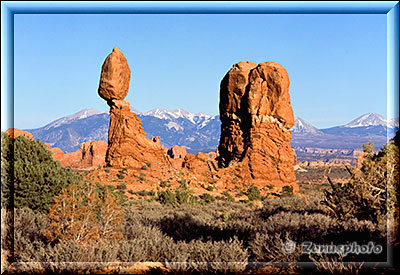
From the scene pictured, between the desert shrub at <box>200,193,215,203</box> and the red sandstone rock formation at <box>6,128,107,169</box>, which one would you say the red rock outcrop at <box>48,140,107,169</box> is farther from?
the desert shrub at <box>200,193,215,203</box>

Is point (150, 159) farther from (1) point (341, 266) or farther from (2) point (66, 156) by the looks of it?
(2) point (66, 156)

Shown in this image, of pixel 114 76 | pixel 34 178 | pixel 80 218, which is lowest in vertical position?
pixel 80 218

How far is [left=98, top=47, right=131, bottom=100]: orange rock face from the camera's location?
33.3m

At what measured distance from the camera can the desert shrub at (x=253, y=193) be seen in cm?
3242

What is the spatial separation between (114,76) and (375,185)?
28.0 m

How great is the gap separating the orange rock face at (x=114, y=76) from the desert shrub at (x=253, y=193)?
14.3m

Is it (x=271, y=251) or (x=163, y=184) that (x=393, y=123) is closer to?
(x=271, y=251)

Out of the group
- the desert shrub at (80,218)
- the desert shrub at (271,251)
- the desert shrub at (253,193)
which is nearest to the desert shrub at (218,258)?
the desert shrub at (271,251)

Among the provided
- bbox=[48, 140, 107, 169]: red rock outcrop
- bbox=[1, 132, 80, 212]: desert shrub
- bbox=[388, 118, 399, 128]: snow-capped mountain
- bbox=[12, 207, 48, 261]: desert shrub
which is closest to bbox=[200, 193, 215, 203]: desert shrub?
bbox=[1, 132, 80, 212]: desert shrub

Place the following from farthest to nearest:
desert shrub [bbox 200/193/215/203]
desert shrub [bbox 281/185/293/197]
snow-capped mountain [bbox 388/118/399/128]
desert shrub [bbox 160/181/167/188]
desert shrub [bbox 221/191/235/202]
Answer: desert shrub [bbox 281/185/293/197] < desert shrub [bbox 160/181/167/188] < desert shrub [bbox 221/191/235/202] < desert shrub [bbox 200/193/215/203] < snow-capped mountain [bbox 388/118/399/128]

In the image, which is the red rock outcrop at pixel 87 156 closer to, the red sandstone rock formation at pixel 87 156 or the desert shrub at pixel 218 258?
the red sandstone rock formation at pixel 87 156

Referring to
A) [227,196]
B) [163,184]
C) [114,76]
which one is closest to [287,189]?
[227,196]

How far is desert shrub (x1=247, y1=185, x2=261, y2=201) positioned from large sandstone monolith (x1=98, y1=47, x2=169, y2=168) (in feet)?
30.6

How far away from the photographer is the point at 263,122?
129 feet
